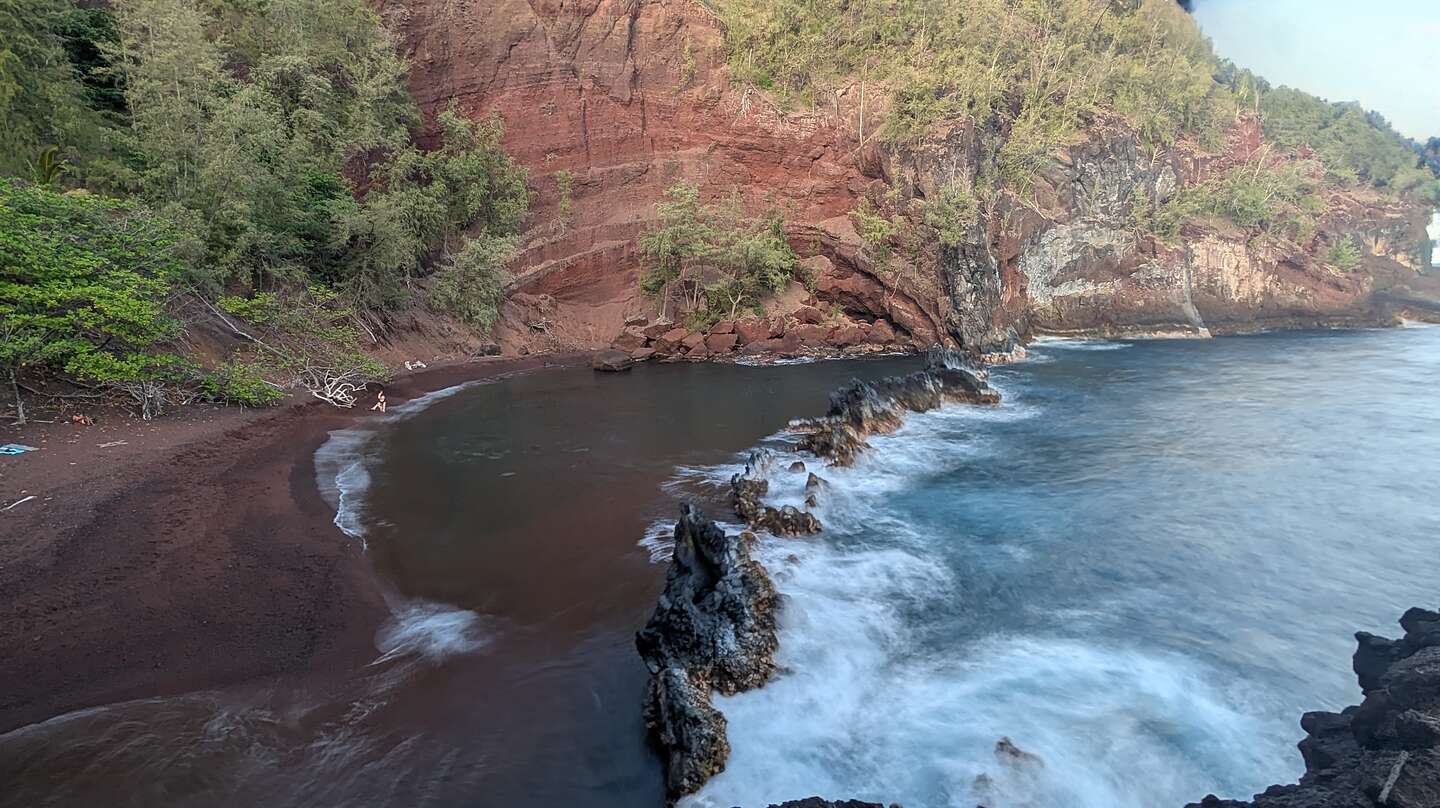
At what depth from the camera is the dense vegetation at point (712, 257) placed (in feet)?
84.8

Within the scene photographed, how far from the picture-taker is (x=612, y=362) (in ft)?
73.0

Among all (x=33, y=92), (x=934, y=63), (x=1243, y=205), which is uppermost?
(x=934, y=63)

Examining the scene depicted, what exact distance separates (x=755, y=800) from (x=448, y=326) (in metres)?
21.3

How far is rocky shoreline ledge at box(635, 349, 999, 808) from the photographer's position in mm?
4996

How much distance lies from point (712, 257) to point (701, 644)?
21.4 meters

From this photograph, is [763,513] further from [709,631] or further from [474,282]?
[474,282]

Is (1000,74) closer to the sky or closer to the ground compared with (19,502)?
closer to the sky

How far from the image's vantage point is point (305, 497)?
32.7ft

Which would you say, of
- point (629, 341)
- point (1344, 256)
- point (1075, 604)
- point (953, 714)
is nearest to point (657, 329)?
point (629, 341)

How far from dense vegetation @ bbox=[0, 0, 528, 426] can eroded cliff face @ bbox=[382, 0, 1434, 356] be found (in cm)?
218

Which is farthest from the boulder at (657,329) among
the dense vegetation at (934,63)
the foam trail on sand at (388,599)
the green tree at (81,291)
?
the green tree at (81,291)

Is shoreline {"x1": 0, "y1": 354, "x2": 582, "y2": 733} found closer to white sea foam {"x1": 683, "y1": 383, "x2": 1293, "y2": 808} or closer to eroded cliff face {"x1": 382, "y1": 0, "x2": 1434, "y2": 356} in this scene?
white sea foam {"x1": 683, "y1": 383, "x2": 1293, "y2": 808}

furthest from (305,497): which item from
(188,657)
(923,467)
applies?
A: (923,467)

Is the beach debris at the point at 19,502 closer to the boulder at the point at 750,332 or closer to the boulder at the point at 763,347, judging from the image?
the boulder at the point at 763,347
